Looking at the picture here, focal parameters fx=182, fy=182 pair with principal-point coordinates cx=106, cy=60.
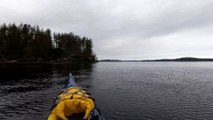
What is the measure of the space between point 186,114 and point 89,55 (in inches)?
6287

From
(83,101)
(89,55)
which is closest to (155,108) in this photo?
(83,101)

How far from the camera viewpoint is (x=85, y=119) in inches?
408

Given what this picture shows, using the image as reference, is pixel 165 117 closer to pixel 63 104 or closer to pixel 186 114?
pixel 186 114

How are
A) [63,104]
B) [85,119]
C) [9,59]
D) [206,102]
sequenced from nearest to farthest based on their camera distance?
[85,119] → [63,104] → [206,102] → [9,59]

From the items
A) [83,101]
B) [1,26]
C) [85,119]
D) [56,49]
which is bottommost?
[85,119]

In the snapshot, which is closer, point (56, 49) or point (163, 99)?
point (163, 99)

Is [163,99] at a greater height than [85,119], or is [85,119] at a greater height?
[85,119]

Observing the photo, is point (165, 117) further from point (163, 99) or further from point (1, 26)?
point (1, 26)

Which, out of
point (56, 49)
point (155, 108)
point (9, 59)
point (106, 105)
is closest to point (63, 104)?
point (106, 105)

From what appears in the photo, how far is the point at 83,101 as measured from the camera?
11609 millimetres

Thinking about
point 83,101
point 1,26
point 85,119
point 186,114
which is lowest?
point 186,114

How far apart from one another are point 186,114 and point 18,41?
126267mm

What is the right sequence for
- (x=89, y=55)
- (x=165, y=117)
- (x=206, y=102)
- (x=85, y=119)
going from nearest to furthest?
(x=85, y=119)
(x=165, y=117)
(x=206, y=102)
(x=89, y=55)

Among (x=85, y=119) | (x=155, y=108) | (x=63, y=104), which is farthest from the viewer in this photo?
(x=155, y=108)
